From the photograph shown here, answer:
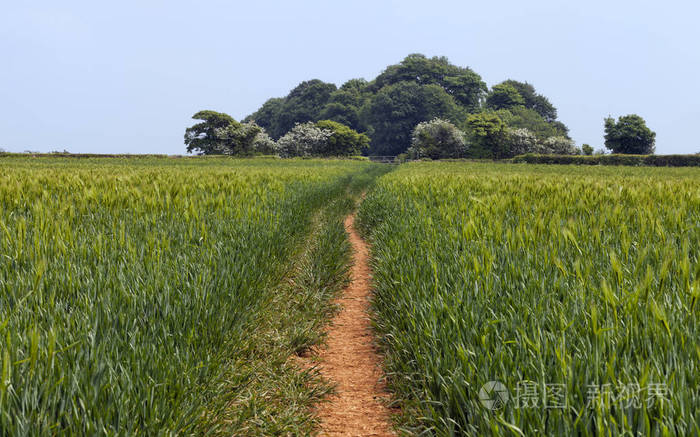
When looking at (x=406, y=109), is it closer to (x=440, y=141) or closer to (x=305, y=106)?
(x=440, y=141)

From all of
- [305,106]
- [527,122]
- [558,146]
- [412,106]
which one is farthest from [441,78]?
[558,146]

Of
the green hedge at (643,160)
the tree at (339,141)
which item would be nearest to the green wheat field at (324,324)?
the green hedge at (643,160)

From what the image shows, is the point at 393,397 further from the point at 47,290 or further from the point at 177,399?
the point at 47,290

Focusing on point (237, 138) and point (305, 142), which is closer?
point (237, 138)

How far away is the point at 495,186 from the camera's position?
745cm

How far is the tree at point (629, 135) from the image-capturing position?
222ft

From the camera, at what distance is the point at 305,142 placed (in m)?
80.8

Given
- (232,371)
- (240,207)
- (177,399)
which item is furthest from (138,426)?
(240,207)

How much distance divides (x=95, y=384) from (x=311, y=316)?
2.88 metres

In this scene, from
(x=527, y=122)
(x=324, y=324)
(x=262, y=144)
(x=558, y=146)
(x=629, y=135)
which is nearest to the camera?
(x=324, y=324)

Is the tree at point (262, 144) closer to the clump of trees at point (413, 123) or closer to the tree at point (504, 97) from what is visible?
the clump of trees at point (413, 123)

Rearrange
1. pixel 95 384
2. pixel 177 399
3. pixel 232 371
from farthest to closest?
pixel 232 371 < pixel 177 399 < pixel 95 384

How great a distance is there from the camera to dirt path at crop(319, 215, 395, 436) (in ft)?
8.52

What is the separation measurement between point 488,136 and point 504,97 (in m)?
42.1
